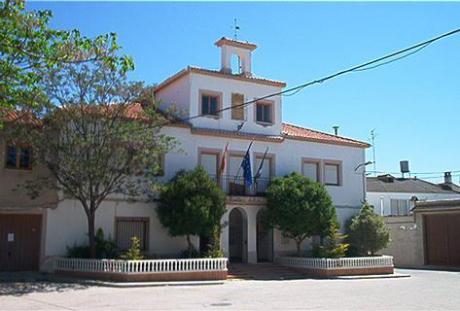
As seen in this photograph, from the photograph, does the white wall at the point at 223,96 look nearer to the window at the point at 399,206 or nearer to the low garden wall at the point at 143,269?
the low garden wall at the point at 143,269

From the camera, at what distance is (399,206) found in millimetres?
45906

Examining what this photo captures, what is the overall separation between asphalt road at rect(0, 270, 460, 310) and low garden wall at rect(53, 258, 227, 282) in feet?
3.52

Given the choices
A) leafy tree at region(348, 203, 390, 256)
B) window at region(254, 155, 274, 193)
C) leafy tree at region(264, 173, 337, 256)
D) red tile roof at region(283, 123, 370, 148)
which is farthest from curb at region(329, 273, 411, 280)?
red tile roof at region(283, 123, 370, 148)

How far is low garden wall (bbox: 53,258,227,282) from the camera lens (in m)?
20.4

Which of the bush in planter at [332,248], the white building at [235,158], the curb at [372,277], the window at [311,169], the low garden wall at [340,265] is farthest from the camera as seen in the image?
the window at [311,169]

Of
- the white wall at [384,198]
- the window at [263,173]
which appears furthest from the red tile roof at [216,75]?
the white wall at [384,198]

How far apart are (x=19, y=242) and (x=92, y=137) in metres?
5.68

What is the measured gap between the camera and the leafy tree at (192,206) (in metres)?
23.3

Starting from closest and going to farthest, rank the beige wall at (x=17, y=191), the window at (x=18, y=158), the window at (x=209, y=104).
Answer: the beige wall at (x=17, y=191), the window at (x=18, y=158), the window at (x=209, y=104)

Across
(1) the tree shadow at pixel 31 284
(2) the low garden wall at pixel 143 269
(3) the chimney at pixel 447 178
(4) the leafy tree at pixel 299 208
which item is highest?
(3) the chimney at pixel 447 178

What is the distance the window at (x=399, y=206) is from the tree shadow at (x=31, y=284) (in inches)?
1242

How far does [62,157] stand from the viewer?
20828 mm

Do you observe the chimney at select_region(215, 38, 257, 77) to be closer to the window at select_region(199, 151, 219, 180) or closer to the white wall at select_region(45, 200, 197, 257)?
the window at select_region(199, 151, 219, 180)

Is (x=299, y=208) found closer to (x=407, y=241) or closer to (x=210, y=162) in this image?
(x=210, y=162)
